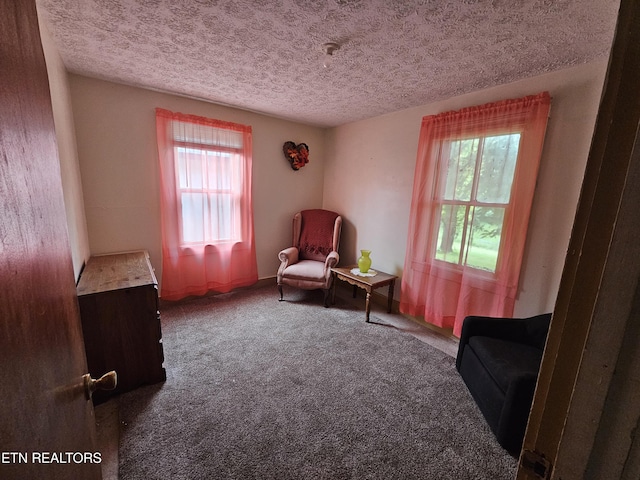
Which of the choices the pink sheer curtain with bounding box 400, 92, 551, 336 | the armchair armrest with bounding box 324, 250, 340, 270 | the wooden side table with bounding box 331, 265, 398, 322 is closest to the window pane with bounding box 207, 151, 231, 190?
the armchair armrest with bounding box 324, 250, 340, 270

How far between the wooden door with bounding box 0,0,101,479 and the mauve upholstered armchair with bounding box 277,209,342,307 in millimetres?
2489

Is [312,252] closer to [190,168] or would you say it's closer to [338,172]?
[338,172]

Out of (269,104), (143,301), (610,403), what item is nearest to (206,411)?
(143,301)

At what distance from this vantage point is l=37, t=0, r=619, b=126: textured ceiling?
1.30m

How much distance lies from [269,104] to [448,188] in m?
2.07

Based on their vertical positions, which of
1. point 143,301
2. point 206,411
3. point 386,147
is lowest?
point 206,411

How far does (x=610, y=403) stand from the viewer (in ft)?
1.07

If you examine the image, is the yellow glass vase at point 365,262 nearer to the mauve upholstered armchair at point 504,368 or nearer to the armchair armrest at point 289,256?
the armchair armrest at point 289,256

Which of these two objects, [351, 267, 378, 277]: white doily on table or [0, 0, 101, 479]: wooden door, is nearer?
[0, 0, 101, 479]: wooden door

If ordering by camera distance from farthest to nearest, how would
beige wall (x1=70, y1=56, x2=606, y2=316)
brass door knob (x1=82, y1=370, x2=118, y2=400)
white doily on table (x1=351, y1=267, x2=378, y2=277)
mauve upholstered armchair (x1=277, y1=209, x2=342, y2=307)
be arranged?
mauve upholstered armchair (x1=277, y1=209, x2=342, y2=307), white doily on table (x1=351, y1=267, x2=378, y2=277), beige wall (x1=70, y1=56, x2=606, y2=316), brass door knob (x1=82, y1=370, x2=118, y2=400)

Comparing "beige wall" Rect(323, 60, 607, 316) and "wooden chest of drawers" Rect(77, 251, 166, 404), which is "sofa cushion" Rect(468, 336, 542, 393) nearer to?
"beige wall" Rect(323, 60, 607, 316)

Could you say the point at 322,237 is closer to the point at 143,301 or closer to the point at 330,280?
the point at 330,280

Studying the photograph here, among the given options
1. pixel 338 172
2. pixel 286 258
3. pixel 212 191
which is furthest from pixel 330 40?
pixel 286 258

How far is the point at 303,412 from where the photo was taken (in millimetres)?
1598
